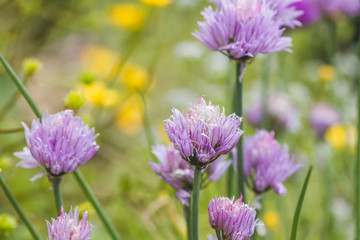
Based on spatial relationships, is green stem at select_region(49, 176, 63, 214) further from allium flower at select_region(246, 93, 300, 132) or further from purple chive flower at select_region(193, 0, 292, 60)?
allium flower at select_region(246, 93, 300, 132)

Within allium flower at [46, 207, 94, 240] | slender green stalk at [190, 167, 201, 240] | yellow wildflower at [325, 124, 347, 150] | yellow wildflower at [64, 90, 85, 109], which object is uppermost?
yellow wildflower at [64, 90, 85, 109]

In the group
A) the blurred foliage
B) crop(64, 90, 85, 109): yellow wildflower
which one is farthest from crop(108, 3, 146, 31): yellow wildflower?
crop(64, 90, 85, 109): yellow wildflower

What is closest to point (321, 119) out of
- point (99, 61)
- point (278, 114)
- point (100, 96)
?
point (278, 114)

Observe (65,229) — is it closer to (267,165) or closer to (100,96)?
(267,165)

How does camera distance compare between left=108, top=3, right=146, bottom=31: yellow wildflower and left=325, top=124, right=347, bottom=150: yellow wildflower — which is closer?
left=325, top=124, right=347, bottom=150: yellow wildflower

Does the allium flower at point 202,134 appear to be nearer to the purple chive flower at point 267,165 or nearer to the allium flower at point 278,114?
the purple chive flower at point 267,165

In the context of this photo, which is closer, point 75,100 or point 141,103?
point 75,100

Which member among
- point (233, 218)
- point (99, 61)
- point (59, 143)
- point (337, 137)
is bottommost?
point (337, 137)
